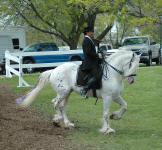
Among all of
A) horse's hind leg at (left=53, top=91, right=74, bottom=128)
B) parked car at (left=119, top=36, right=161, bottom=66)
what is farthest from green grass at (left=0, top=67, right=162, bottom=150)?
parked car at (left=119, top=36, right=161, bottom=66)

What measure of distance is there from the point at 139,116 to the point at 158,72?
13.1 meters

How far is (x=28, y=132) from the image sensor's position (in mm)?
9734

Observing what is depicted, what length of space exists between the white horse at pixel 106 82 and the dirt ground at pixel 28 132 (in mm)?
547

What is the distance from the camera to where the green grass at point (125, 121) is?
8.72 m

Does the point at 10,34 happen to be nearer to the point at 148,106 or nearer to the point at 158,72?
the point at 158,72

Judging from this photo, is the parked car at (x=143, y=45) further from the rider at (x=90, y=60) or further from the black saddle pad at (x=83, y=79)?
the rider at (x=90, y=60)

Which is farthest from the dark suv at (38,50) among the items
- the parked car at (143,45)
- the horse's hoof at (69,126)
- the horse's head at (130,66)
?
the horse's head at (130,66)

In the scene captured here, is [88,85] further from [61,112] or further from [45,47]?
[45,47]

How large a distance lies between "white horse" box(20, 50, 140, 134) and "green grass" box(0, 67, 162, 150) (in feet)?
1.55

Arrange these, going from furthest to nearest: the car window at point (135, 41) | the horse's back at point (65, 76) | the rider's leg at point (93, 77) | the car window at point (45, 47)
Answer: the car window at point (45, 47) → the car window at point (135, 41) → the horse's back at point (65, 76) → the rider's leg at point (93, 77)

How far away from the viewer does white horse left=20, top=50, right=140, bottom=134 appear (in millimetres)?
9953

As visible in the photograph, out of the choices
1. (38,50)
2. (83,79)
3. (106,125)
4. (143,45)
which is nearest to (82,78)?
(83,79)

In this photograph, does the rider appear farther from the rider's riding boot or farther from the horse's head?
the horse's head

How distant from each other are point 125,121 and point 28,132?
9.82 feet
